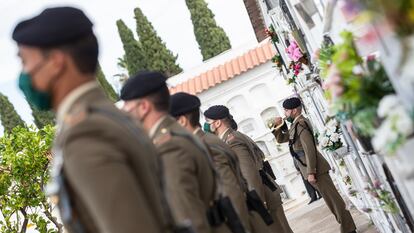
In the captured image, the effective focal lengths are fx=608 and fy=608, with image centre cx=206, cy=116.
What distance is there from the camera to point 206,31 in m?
37.8

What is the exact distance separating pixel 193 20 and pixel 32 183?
29.1m

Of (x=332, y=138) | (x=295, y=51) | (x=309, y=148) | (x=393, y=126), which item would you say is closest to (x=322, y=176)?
(x=309, y=148)

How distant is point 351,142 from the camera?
5410 mm

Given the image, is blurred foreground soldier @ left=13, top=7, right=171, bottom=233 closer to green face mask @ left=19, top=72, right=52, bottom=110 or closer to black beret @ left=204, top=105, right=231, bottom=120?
green face mask @ left=19, top=72, right=52, bottom=110

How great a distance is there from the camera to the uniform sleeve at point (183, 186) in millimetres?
3123

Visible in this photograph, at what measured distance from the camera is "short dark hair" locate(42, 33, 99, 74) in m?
2.25

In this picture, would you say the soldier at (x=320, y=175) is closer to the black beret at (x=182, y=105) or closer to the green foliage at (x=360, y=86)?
the black beret at (x=182, y=105)

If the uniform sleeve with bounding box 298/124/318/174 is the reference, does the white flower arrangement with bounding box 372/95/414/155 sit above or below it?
above

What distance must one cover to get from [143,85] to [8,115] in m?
39.4

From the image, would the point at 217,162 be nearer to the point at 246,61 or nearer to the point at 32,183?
the point at 32,183

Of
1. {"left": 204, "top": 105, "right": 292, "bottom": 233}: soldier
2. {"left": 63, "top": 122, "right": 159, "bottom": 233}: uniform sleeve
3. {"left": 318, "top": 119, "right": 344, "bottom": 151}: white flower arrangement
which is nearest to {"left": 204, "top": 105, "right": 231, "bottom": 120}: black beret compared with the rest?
{"left": 204, "top": 105, "right": 292, "bottom": 233}: soldier

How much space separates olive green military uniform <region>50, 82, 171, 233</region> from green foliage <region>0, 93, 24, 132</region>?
40.2 meters

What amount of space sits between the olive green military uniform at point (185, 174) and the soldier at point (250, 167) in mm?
2851

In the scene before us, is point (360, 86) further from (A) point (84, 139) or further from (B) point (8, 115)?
(B) point (8, 115)
